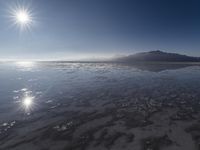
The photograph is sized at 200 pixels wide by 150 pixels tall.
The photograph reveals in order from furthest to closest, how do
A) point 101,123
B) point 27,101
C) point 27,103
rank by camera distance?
1. point 27,101
2. point 27,103
3. point 101,123

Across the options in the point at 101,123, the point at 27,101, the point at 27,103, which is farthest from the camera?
the point at 27,101

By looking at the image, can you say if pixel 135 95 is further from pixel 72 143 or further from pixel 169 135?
pixel 72 143

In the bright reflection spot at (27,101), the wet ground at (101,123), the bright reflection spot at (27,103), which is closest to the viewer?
the wet ground at (101,123)

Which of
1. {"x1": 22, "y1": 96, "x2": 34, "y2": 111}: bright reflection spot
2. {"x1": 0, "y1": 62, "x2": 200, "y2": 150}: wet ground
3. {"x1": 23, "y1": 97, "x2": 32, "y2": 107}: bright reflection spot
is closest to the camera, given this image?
{"x1": 0, "y1": 62, "x2": 200, "y2": 150}: wet ground

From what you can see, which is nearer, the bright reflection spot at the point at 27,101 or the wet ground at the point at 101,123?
the wet ground at the point at 101,123

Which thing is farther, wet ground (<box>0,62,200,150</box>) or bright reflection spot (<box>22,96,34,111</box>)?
bright reflection spot (<box>22,96,34,111</box>)

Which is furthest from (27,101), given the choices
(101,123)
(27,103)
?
(101,123)

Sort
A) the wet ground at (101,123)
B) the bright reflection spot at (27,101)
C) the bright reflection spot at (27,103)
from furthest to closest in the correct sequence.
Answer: the bright reflection spot at (27,101) → the bright reflection spot at (27,103) → the wet ground at (101,123)

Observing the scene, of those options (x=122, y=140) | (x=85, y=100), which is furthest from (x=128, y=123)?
(x=85, y=100)

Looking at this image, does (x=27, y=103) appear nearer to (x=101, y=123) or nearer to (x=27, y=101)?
(x=27, y=101)

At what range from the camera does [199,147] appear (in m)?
5.59

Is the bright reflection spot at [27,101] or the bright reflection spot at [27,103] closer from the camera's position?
the bright reflection spot at [27,103]

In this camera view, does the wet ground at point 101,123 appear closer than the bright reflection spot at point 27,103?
Yes

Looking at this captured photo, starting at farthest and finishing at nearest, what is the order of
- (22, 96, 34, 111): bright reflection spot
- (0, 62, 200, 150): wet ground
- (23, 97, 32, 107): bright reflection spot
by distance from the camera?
1. (23, 97, 32, 107): bright reflection spot
2. (22, 96, 34, 111): bright reflection spot
3. (0, 62, 200, 150): wet ground
